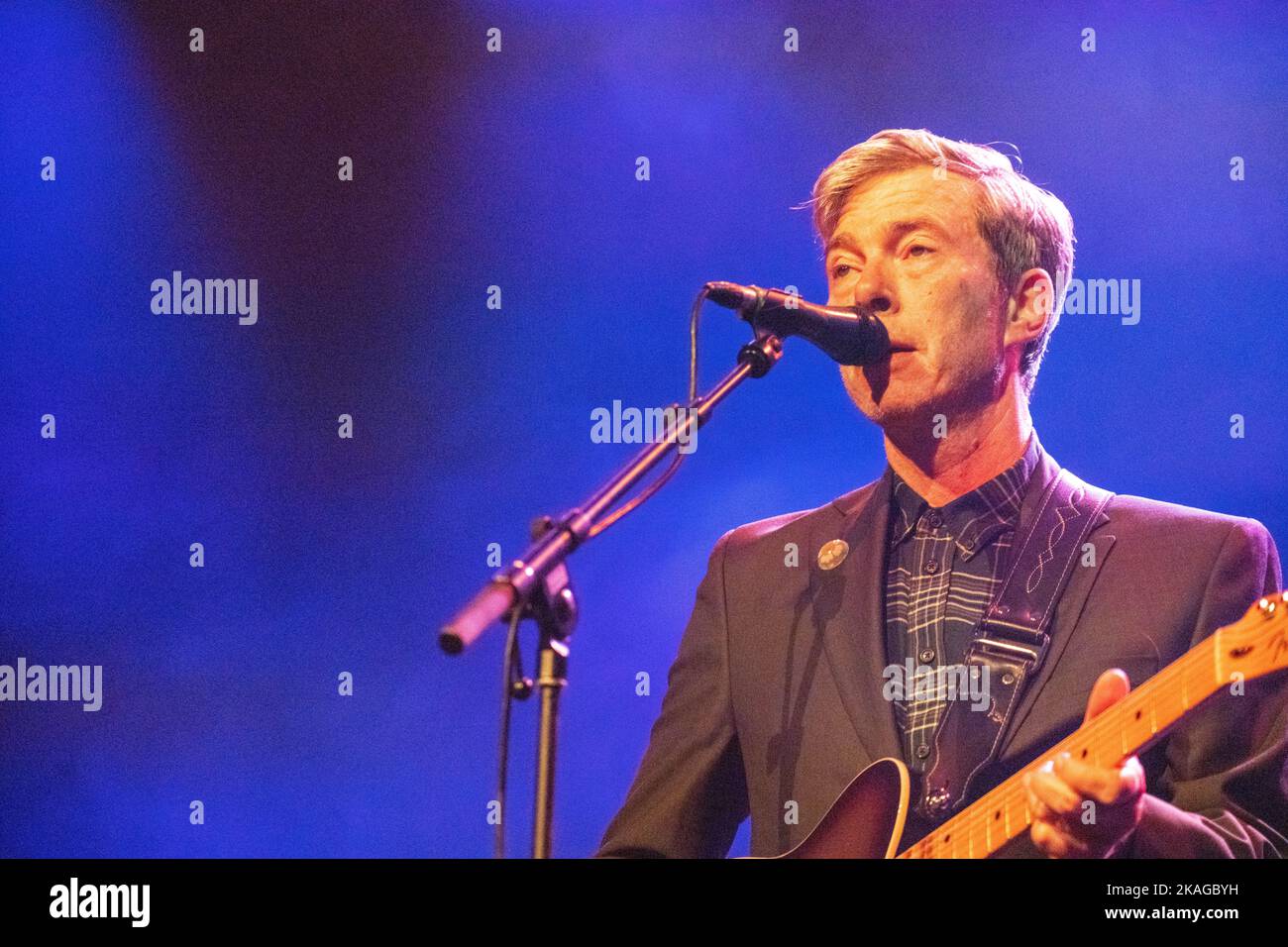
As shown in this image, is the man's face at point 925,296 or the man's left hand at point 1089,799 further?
the man's face at point 925,296

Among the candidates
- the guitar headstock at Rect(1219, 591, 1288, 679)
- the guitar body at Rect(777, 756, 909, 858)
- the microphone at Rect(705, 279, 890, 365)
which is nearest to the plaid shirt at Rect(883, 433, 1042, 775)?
the guitar body at Rect(777, 756, 909, 858)

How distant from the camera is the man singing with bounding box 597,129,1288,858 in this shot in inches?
107

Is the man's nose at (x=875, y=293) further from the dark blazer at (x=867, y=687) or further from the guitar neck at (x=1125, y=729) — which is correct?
the guitar neck at (x=1125, y=729)

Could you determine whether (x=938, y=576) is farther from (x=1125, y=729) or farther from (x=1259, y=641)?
(x=1259, y=641)

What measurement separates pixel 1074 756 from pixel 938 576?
0.55m

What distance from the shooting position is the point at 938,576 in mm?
2996

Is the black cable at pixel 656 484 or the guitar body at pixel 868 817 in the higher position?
the black cable at pixel 656 484

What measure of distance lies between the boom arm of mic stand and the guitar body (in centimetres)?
76

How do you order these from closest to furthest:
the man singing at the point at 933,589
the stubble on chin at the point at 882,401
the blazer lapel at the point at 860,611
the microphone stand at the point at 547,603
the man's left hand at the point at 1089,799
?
the microphone stand at the point at 547,603
the man's left hand at the point at 1089,799
the man singing at the point at 933,589
the blazer lapel at the point at 860,611
the stubble on chin at the point at 882,401

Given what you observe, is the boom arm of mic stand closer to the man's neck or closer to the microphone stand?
the microphone stand

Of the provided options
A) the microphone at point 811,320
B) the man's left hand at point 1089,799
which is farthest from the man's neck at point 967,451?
the man's left hand at point 1089,799

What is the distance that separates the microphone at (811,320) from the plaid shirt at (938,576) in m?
0.36

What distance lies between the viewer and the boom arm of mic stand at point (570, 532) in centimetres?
208

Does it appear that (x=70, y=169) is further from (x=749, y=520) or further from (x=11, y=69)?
(x=749, y=520)
